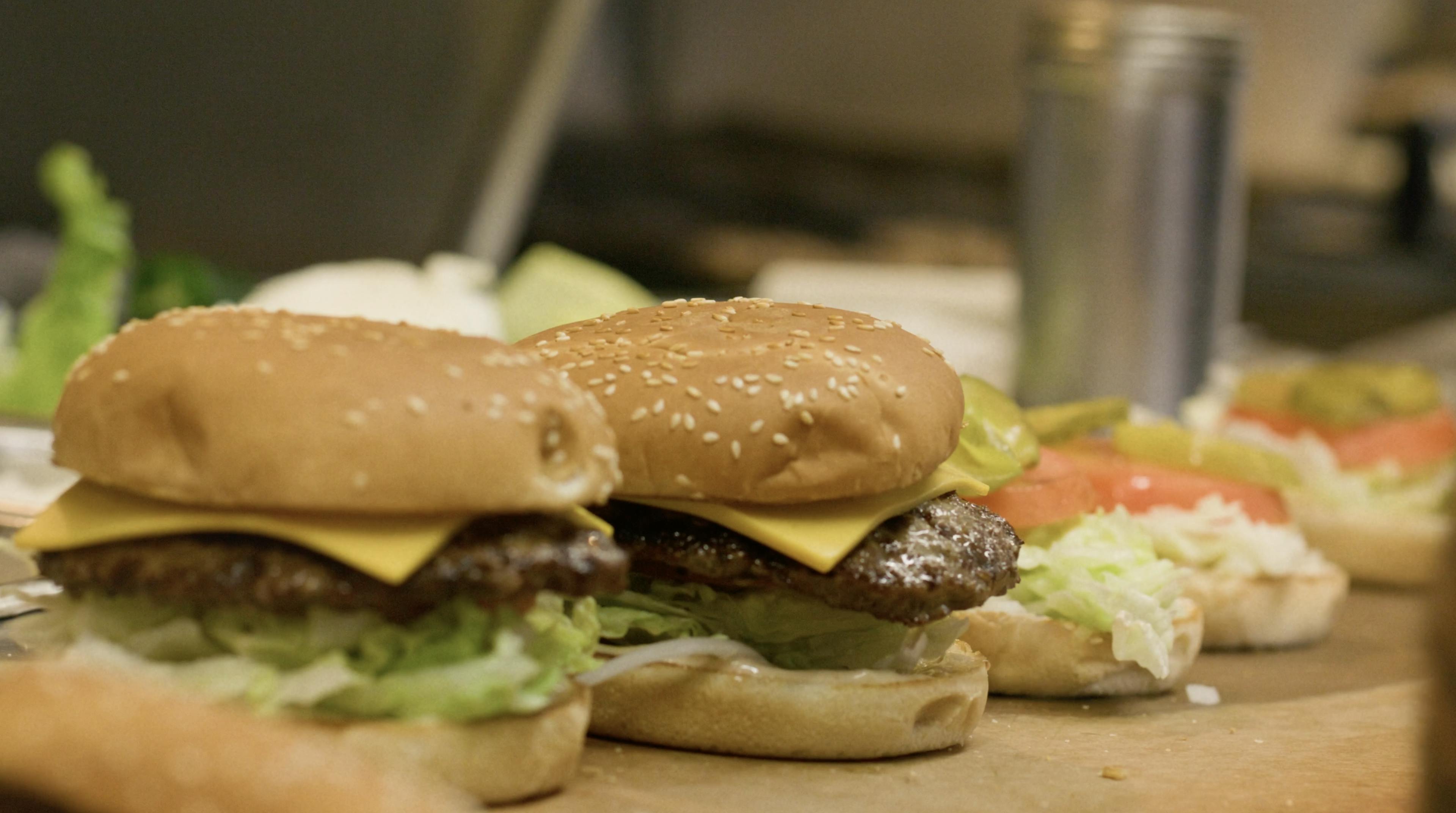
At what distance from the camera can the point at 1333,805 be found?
7.68 ft

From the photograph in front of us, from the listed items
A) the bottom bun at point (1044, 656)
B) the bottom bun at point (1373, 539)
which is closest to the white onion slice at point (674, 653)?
the bottom bun at point (1044, 656)

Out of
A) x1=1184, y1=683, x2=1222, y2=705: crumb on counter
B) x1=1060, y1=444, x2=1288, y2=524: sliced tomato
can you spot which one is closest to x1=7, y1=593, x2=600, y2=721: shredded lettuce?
x1=1184, y1=683, x2=1222, y2=705: crumb on counter

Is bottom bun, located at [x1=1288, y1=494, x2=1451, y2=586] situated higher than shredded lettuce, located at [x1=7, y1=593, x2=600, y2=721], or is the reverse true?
shredded lettuce, located at [x1=7, y1=593, x2=600, y2=721]

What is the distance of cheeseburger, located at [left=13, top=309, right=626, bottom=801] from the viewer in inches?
73.2

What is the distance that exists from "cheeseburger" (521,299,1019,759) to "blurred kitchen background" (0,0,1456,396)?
2500 mm

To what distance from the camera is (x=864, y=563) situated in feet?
7.77

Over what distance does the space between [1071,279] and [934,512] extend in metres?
2.82

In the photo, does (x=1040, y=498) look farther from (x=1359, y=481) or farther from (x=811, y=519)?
(x=1359, y=481)

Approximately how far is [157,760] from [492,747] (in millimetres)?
666

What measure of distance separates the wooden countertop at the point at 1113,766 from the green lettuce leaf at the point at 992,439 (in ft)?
1.52

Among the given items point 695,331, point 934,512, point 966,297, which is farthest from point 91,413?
point 966,297

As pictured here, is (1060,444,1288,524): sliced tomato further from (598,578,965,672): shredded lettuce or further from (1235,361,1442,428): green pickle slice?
(1235,361,1442,428): green pickle slice

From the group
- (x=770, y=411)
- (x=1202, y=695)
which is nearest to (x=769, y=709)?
(x=770, y=411)

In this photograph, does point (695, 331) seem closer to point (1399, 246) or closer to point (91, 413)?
point (91, 413)
